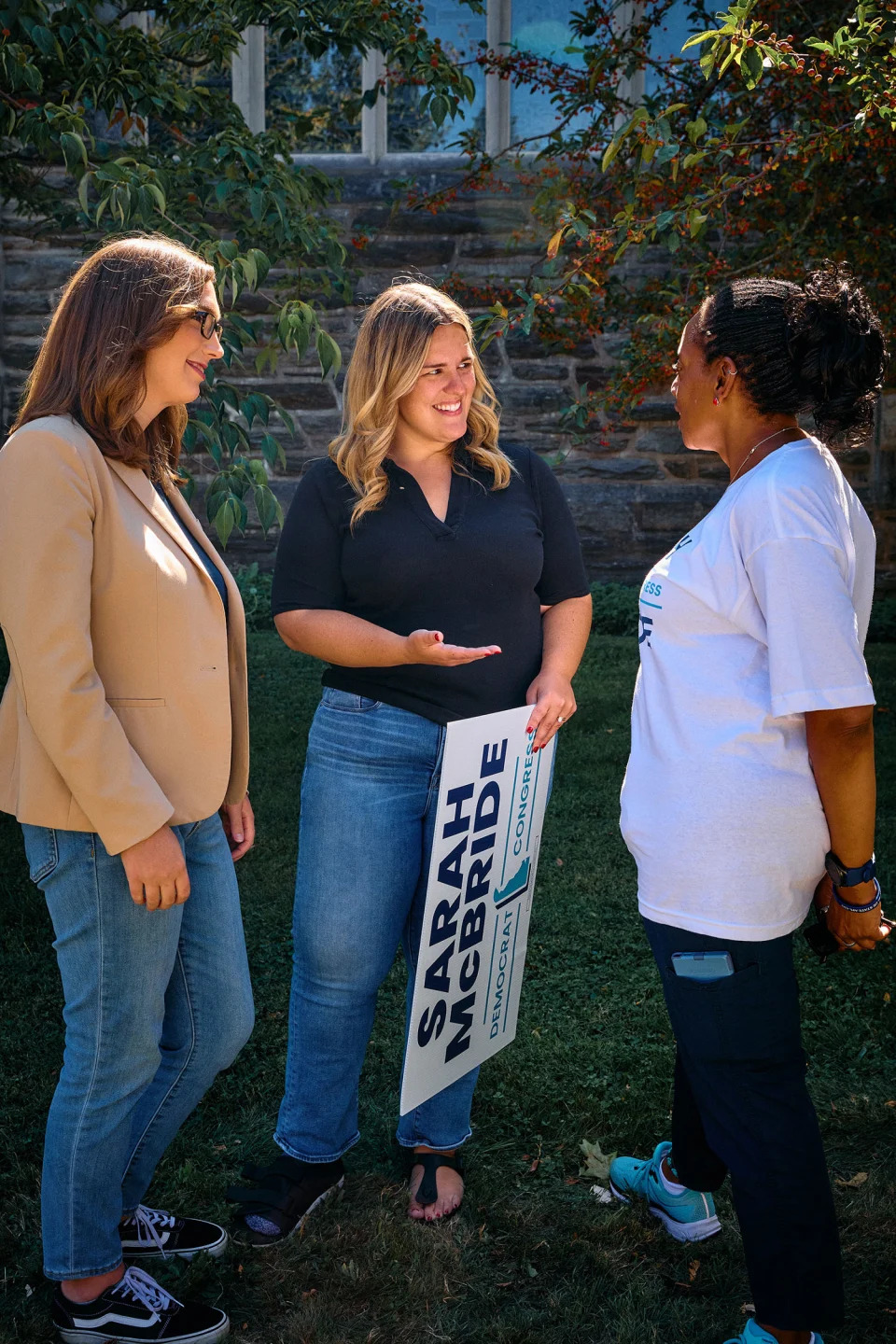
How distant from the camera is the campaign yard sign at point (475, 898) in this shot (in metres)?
2.41

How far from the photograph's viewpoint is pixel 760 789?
73.7 inches

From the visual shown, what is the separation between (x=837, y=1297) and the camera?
1934 mm

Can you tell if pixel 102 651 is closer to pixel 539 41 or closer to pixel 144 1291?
pixel 144 1291

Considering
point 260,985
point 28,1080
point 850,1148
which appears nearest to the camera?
point 850,1148

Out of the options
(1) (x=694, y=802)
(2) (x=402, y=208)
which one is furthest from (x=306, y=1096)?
(2) (x=402, y=208)

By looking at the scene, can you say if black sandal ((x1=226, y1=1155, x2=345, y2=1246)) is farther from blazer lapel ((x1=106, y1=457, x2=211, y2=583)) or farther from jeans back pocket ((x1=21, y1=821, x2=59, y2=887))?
blazer lapel ((x1=106, y1=457, x2=211, y2=583))

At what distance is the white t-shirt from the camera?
177cm

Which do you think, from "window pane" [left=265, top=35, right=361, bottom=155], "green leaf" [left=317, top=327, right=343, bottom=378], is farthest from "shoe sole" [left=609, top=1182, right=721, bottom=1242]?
"window pane" [left=265, top=35, right=361, bottom=155]

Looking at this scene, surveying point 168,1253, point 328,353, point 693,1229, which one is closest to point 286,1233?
point 168,1253

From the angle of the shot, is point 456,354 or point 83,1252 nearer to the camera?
point 83,1252

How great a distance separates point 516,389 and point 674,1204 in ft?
21.1

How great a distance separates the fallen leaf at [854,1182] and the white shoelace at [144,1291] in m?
1.44

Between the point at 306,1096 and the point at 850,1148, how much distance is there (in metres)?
1.31

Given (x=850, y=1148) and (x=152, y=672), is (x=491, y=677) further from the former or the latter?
(x=850, y=1148)
